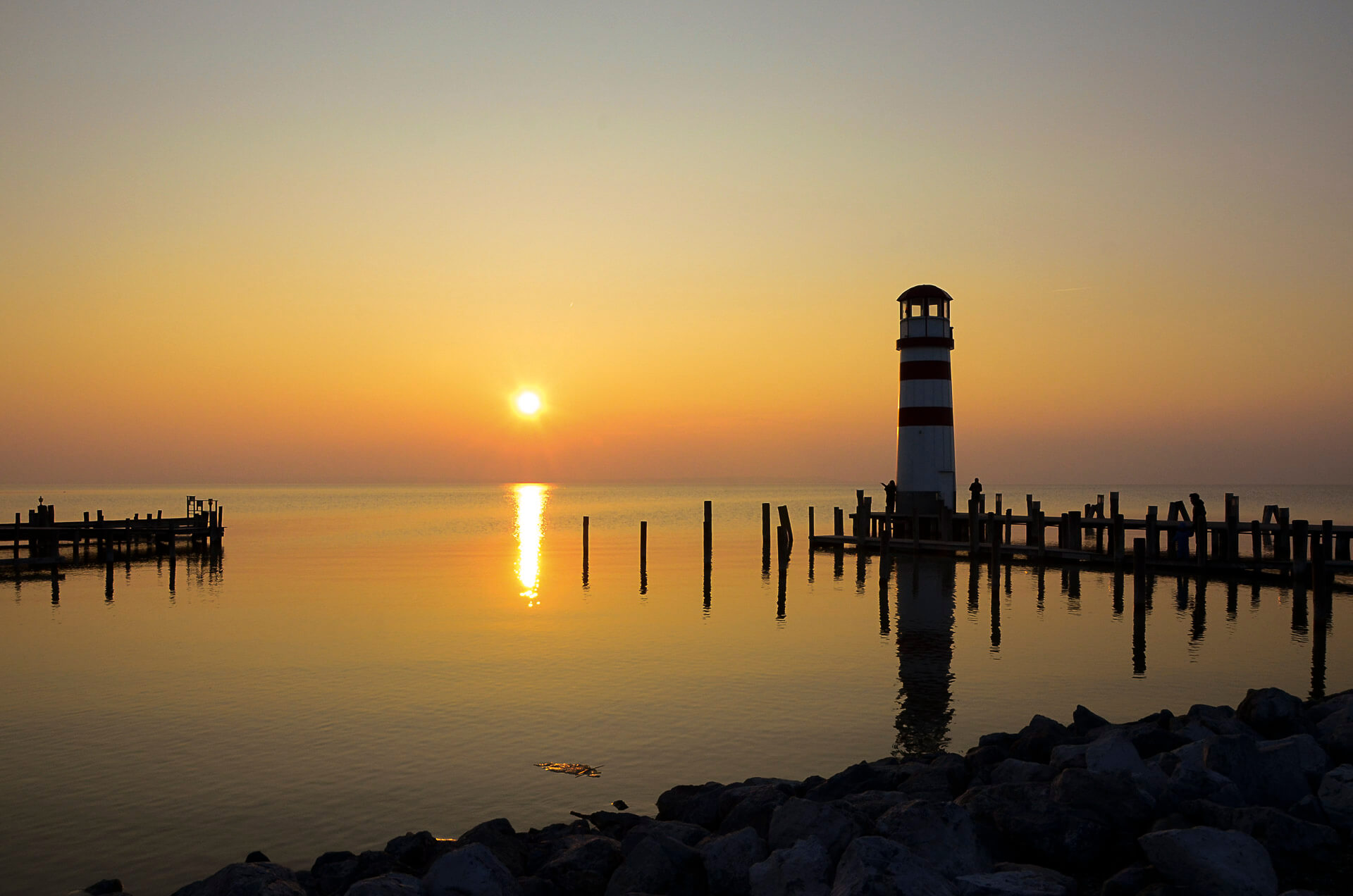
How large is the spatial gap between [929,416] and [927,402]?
0.55 m

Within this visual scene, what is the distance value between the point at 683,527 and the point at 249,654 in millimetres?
56050

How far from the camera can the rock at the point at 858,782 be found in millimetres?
10484

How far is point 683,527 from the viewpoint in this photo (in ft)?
252

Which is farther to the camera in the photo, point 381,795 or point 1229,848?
point 381,795

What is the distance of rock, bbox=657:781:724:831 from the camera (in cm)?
1007

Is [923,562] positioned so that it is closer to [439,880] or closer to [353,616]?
[353,616]

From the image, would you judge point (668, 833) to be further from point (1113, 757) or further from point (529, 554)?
point (529, 554)

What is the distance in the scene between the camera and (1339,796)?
8.35 metres

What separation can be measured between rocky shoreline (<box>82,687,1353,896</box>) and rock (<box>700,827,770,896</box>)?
0.01m

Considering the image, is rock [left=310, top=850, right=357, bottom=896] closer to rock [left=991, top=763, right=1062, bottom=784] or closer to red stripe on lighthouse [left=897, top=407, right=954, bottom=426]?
rock [left=991, top=763, right=1062, bottom=784]

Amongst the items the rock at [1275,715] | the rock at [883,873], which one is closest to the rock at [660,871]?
the rock at [883,873]

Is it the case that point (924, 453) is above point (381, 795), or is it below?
above

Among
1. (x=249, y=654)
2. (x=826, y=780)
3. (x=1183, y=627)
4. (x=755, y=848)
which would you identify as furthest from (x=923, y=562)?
(x=755, y=848)

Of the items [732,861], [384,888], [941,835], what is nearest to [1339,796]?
[941,835]
